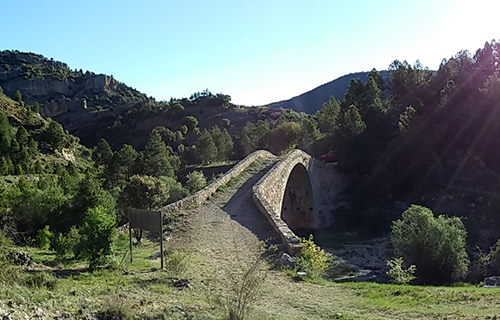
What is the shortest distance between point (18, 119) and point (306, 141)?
37864 millimetres

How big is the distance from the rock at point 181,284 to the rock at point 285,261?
357 cm

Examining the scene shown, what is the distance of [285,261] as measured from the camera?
11.4 m

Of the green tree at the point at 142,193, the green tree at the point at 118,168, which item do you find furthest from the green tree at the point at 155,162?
the green tree at the point at 142,193

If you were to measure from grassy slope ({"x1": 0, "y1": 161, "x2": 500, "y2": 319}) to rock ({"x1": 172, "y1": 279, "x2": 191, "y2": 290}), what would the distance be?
128 mm

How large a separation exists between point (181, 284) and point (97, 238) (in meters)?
2.23

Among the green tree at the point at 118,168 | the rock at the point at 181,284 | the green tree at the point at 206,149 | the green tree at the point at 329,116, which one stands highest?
the green tree at the point at 329,116

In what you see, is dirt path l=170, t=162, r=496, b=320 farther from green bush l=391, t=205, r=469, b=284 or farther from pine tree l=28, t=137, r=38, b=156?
pine tree l=28, t=137, r=38, b=156

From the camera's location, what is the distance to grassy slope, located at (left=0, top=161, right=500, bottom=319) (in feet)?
19.5

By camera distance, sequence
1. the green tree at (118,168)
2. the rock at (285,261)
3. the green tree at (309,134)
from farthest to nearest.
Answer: the green tree at (309,134)
the green tree at (118,168)
the rock at (285,261)

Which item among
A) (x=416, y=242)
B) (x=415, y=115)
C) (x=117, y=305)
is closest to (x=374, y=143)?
(x=415, y=115)

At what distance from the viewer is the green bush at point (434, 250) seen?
15547 mm

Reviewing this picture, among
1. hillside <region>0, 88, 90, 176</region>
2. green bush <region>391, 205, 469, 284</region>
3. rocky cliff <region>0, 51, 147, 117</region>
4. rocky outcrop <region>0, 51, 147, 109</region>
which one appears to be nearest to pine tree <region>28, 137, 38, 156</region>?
hillside <region>0, 88, 90, 176</region>

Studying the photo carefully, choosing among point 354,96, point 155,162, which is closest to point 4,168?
point 155,162

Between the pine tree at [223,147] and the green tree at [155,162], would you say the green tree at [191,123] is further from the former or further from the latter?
the green tree at [155,162]
